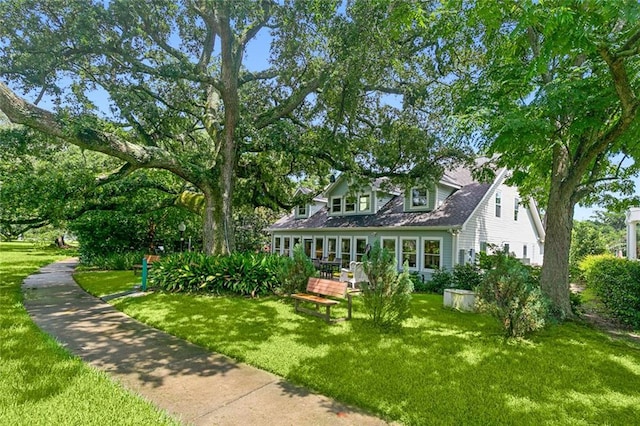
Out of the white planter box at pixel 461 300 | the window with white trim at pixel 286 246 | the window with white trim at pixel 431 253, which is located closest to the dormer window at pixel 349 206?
the window with white trim at pixel 286 246

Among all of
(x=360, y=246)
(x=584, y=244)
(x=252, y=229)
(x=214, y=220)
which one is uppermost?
(x=214, y=220)

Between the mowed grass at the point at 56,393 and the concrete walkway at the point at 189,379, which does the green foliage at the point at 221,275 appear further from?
the mowed grass at the point at 56,393

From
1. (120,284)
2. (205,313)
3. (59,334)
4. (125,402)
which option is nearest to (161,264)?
(120,284)

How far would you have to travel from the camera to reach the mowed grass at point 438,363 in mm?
3867

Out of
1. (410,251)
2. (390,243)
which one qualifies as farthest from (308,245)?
(410,251)

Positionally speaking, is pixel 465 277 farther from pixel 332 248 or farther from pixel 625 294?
pixel 332 248

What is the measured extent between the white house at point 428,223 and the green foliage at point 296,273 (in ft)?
23.6

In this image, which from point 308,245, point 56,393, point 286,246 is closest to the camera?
point 56,393

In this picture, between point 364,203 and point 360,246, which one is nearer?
point 360,246

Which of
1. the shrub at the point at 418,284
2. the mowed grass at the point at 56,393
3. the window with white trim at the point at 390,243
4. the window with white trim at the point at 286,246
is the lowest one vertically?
the shrub at the point at 418,284

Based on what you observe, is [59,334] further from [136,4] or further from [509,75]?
[509,75]

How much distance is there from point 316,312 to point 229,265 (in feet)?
13.8

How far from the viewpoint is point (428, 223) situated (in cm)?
1595

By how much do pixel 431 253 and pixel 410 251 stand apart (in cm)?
116
